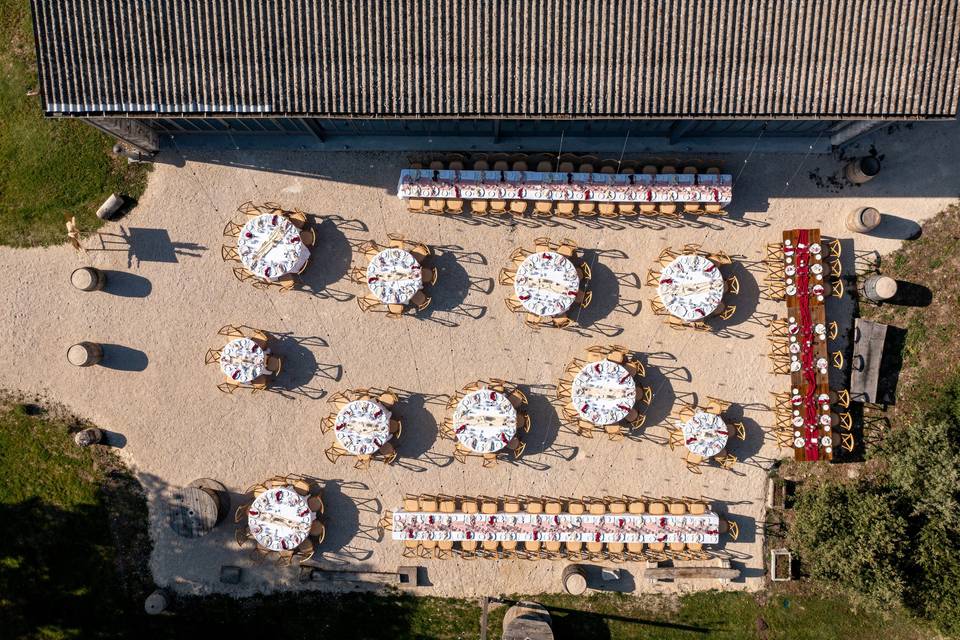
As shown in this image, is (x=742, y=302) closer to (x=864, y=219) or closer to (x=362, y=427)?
(x=864, y=219)

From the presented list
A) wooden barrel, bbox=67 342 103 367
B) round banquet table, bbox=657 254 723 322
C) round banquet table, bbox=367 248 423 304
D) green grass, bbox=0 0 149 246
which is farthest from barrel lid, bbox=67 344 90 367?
round banquet table, bbox=657 254 723 322

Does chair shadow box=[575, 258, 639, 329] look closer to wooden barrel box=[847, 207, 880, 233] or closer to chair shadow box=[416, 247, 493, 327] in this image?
chair shadow box=[416, 247, 493, 327]

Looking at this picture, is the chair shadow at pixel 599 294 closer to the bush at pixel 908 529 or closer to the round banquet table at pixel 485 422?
the round banquet table at pixel 485 422

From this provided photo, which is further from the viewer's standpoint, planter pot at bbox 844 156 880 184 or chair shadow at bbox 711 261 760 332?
chair shadow at bbox 711 261 760 332

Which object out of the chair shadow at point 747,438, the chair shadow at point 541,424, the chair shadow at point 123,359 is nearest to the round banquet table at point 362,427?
the chair shadow at point 541,424

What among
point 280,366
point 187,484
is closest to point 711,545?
point 280,366

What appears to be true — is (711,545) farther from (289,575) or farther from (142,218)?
(142,218)
